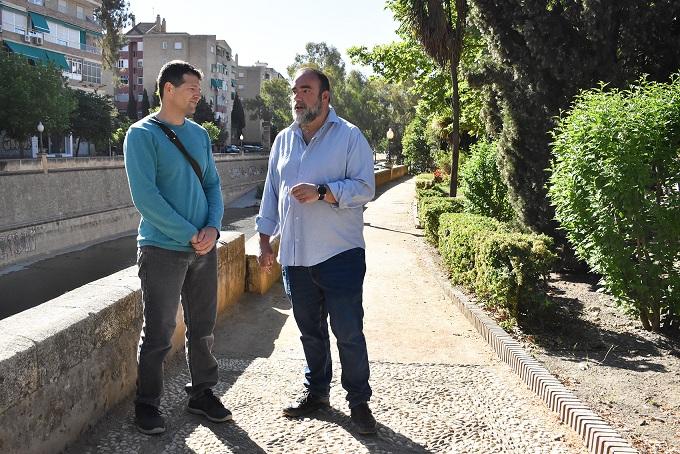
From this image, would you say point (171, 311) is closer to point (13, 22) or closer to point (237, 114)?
point (13, 22)

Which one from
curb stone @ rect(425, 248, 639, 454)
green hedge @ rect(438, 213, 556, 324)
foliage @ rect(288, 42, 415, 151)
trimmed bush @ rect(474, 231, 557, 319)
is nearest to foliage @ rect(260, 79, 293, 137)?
foliage @ rect(288, 42, 415, 151)

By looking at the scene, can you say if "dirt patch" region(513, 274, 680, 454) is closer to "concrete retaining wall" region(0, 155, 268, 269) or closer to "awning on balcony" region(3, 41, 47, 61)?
"concrete retaining wall" region(0, 155, 268, 269)

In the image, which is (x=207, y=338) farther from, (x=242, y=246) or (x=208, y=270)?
(x=242, y=246)

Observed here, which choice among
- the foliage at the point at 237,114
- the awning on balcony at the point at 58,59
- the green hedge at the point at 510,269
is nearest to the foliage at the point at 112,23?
the awning on balcony at the point at 58,59

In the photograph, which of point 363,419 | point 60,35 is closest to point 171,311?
point 363,419

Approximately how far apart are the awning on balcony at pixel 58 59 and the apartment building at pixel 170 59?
2905 centimetres

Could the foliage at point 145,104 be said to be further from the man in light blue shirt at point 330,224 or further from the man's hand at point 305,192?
the man's hand at point 305,192

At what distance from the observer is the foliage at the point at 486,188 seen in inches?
473

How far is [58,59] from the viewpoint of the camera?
1893 inches

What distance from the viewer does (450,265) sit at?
354 inches

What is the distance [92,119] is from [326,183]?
48.3 m

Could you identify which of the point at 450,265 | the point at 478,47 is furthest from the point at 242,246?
the point at 478,47

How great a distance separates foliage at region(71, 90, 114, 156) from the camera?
46.9 m

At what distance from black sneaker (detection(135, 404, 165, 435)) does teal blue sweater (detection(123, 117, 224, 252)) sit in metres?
0.88
